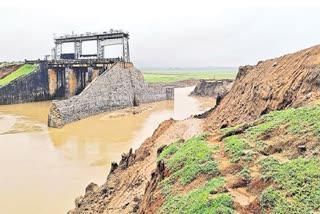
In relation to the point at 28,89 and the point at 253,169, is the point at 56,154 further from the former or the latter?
the point at 28,89

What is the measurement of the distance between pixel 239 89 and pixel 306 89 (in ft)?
18.4

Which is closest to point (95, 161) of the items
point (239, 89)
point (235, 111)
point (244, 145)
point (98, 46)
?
point (235, 111)

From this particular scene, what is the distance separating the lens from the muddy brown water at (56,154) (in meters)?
9.99

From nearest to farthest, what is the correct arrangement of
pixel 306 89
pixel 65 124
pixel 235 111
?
pixel 306 89, pixel 235 111, pixel 65 124

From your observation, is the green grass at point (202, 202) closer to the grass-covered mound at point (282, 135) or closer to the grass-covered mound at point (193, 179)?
the grass-covered mound at point (193, 179)

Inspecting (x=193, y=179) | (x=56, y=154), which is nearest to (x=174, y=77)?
(x=56, y=154)

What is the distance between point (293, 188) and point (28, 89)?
32467 millimetres

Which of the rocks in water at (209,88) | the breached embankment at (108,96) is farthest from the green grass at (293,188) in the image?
the rocks in water at (209,88)

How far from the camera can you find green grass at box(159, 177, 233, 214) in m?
4.47

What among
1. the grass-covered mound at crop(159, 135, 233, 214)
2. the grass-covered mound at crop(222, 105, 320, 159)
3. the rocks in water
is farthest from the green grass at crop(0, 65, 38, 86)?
the grass-covered mound at crop(222, 105, 320, 159)

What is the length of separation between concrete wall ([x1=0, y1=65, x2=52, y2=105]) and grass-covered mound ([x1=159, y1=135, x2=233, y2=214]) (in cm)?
2819

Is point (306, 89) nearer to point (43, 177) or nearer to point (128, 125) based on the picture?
point (43, 177)

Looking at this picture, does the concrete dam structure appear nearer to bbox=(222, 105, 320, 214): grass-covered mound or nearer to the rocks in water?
the rocks in water

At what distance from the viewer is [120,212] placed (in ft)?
22.5
